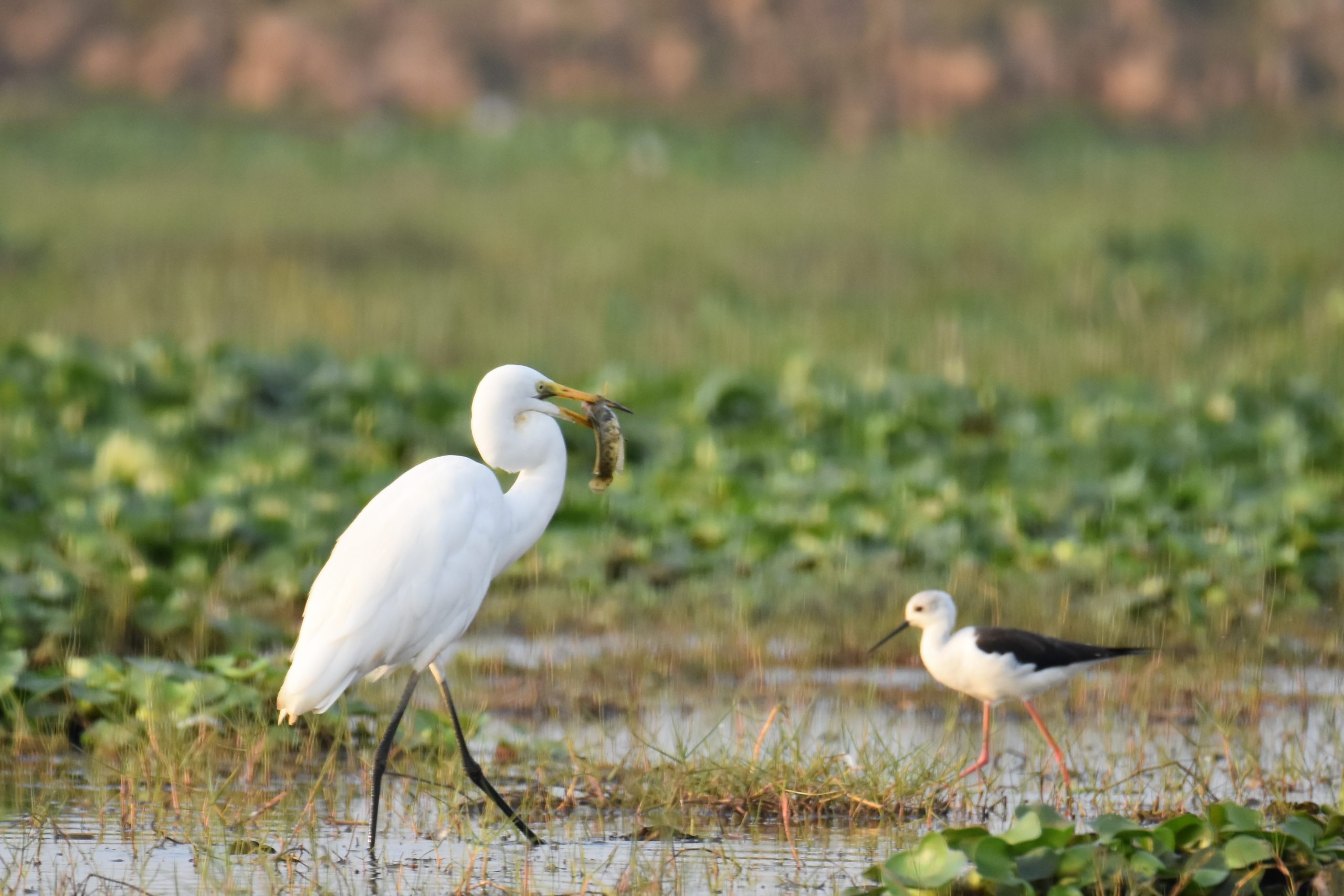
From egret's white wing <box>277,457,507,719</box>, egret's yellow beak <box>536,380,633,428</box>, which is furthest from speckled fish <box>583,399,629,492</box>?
egret's white wing <box>277,457,507,719</box>

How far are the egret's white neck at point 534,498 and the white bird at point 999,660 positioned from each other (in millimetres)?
1344

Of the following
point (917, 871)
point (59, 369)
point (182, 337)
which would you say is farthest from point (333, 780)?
point (182, 337)

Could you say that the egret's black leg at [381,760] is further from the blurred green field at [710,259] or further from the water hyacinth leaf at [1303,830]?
the blurred green field at [710,259]

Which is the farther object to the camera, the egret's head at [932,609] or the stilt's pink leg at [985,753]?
the egret's head at [932,609]

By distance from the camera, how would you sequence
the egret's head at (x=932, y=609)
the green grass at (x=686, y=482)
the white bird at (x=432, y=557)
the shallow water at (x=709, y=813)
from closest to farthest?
the shallow water at (x=709, y=813) → the white bird at (x=432, y=557) → the green grass at (x=686, y=482) → the egret's head at (x=932, y=609)

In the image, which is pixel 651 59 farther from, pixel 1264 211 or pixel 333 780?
pixel 333 780

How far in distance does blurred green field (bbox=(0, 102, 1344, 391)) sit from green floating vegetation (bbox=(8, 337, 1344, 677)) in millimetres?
1352

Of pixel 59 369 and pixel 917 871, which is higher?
pixel 59 369

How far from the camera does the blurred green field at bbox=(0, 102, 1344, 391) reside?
13.2 metres

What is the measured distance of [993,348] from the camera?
13148 mm

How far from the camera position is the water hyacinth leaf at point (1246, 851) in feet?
12.4

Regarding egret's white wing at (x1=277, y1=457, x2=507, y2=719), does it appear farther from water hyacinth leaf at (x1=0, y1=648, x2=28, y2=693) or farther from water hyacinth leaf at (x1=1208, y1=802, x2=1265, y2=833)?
water hyacinth leaf at (x1=1208, y1=802, x2=1265, y2=833)

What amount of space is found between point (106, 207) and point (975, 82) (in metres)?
16.7

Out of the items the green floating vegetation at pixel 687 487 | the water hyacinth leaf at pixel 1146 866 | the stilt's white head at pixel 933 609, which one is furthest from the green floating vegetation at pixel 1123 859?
the green floating vegetation at pixel 687 487
